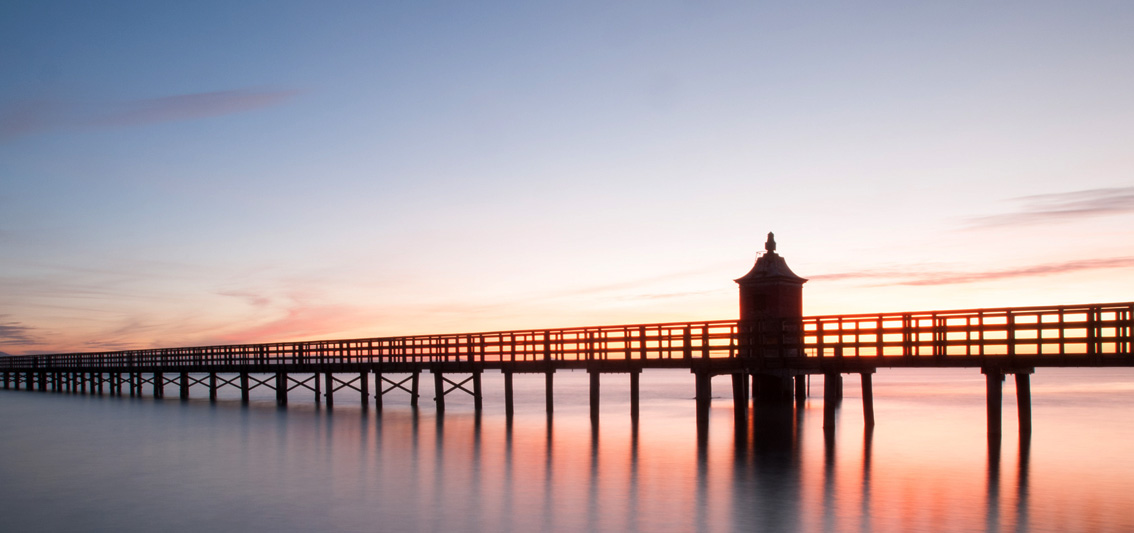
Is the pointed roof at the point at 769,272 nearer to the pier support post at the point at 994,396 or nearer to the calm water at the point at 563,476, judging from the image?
the calm water at the point at 563,476

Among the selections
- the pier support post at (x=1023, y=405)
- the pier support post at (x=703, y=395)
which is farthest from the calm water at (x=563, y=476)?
the pier support post at (x=703, y=395)

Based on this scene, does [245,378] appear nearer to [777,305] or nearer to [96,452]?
[96,452]

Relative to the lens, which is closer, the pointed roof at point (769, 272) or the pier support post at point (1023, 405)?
the pier support post at point (1023, 405)

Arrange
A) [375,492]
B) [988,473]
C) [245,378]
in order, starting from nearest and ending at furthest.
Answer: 1. [375,492]
2. [988,473]
3. [245,378]

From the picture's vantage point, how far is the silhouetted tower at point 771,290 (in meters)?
32.9

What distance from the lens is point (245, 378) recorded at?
49.2 meters

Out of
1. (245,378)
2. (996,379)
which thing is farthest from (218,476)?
(245,378)

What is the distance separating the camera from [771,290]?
1300 inches

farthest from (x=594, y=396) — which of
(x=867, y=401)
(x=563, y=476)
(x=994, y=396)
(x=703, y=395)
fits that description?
(x=994, y=396)

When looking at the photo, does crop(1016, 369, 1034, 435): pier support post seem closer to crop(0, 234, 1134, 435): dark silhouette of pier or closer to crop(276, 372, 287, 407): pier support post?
crop(0, 234, 1134, 435): dark silhouette of pier

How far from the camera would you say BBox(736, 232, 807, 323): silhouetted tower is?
3294 centimetres

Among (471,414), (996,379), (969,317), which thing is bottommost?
(471,414)

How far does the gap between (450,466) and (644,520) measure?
769 cm

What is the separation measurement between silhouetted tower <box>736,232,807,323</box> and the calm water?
3.78 m
